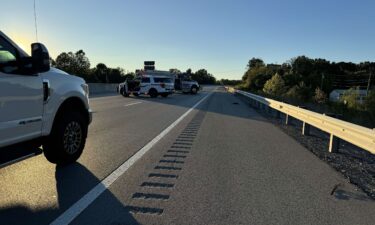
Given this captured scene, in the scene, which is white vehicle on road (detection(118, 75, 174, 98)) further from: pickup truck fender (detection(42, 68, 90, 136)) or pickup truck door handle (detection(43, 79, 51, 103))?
pickup truck door handle (detection(43, 79, 51, 103))

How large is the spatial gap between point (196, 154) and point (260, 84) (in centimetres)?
12170

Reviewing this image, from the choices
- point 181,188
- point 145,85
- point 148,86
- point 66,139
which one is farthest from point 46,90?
point 145,85

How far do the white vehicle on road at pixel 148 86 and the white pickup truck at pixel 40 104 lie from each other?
29.0 m

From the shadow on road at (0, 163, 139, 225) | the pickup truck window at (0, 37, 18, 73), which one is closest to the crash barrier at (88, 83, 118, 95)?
the shadow on road at (0, 163, 139, 225)

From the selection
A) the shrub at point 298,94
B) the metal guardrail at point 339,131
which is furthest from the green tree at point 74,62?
the metal guardrail at point 339,131

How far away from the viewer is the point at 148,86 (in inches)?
1427

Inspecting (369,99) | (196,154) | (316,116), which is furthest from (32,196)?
(369,99)

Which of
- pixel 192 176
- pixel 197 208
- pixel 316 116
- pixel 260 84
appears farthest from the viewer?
pixel 260 84

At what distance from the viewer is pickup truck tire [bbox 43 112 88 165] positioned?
6168 mm

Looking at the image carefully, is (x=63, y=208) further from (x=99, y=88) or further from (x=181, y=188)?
(x=99, y=88)

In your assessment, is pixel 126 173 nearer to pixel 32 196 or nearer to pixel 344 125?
pixel 32 196

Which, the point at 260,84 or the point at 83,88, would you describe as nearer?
the point at 83,88

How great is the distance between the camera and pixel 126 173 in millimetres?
6266

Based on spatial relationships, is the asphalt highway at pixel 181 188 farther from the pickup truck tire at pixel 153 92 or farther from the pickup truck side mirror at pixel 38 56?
the pickup truck tire at pixel 153 92
